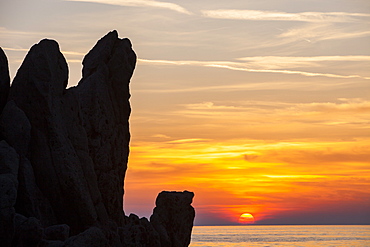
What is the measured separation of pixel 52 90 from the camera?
2442 inches

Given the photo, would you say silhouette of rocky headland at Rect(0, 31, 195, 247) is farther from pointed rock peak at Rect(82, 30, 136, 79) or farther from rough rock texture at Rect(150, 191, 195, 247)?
rough rock texture at Rect(150, 191, 195, 247)

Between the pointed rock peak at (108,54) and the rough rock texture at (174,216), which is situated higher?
the pointed rock peak at (108,54)

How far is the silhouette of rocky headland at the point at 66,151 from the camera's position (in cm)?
5150

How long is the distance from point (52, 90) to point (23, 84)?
3.01 m

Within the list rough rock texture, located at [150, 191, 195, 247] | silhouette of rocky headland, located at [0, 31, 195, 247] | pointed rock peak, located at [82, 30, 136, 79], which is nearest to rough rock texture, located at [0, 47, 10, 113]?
silhouette of rocky headland, located at [0, 31, 195, 247]

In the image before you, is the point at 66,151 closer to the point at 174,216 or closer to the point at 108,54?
the point at 108,54

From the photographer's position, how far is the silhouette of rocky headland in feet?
169

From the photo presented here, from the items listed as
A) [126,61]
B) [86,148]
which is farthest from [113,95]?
[86,148]

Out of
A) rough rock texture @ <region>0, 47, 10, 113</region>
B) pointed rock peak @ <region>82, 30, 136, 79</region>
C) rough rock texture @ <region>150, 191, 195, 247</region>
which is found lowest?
rough rock texture @ <region>150, 191, 195, 247</region>

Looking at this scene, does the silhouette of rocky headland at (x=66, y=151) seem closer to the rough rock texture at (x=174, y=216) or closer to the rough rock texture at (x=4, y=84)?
the rough rock texture at (x=4, y=84)

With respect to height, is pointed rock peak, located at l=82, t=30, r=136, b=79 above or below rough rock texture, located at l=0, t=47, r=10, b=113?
above

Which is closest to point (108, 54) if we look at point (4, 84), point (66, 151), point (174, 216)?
point (4, 84)

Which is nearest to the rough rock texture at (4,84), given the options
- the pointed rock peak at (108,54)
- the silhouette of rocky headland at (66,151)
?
the silhouette of rocky headland at (66,151)

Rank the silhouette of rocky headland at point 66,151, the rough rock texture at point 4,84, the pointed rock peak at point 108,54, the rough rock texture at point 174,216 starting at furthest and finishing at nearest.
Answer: the rough rock texture at point 174,216
the pointed rock peak at point 108,54
the rough rock texture at point 4,84
the silhouette of rocky headland at point 66,151
